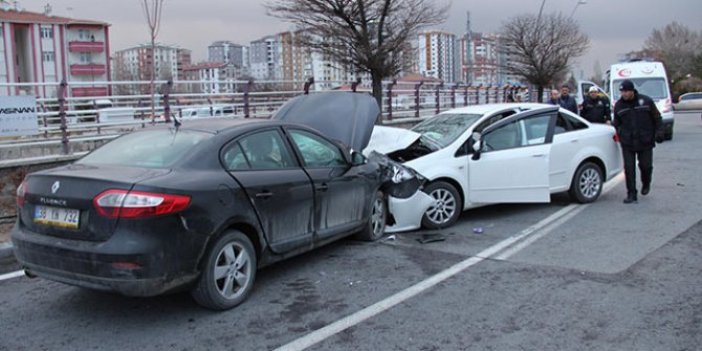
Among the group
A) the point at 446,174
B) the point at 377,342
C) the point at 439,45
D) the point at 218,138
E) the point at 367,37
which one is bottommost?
the point at 377,342

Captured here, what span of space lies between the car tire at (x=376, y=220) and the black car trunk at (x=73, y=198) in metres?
2.85

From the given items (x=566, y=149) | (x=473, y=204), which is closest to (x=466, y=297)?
(x=473, y=204)

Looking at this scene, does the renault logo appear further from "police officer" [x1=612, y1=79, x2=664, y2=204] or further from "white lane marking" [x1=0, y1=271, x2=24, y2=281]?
"police officer" [x1=612, y1=79, x2=664, y2=204]

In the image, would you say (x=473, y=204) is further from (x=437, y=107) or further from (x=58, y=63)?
(x=58, y=63)

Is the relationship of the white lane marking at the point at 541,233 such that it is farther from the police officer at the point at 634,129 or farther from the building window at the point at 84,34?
the building window at the point at 84,34


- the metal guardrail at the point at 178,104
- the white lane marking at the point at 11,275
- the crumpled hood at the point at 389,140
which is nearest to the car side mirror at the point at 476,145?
the crumpled hood at the point at 389,140

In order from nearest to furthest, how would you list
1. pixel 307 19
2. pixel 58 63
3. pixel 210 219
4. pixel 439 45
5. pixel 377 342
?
pixel 377 342 → pixel 210 219 → pixel 307 19 → pixel 439 45 → pixel 58 63

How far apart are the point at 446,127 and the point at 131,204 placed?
17.5 feet

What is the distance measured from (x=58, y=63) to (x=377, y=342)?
233 ft

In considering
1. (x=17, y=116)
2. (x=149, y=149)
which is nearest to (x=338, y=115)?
(x=149, y=149)

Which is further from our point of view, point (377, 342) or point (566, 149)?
point (566, 149)

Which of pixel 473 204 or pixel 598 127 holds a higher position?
pixel 598 127

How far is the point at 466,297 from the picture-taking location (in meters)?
5.01

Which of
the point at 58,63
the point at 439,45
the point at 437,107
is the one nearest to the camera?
the point at 437,107
